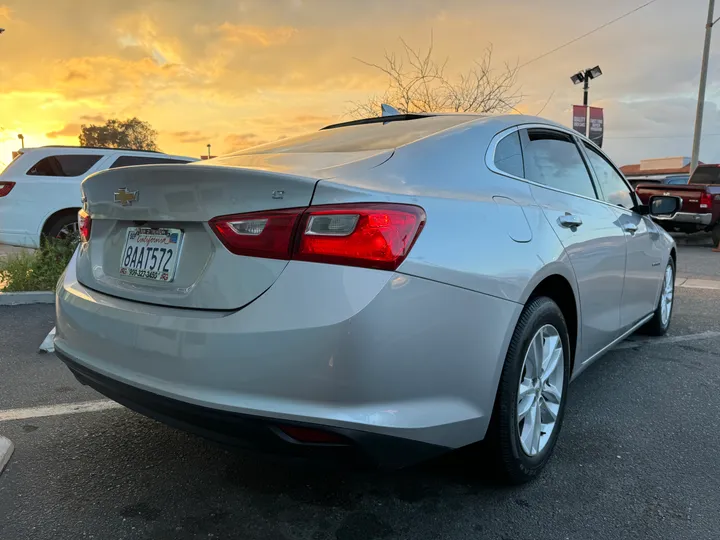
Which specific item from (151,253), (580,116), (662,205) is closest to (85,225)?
(151,253)

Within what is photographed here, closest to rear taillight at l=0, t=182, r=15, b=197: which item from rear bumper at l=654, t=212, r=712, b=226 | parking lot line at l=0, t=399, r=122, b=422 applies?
parking lot line at l=0, t=399, r=122, b=422

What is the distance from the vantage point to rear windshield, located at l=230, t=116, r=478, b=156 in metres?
2.37

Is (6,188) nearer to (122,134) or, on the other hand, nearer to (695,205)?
(695,205)

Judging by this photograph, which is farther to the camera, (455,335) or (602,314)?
(602,314)

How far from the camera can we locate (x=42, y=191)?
7.86 metres

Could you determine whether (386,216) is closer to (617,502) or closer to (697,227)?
(617,502)

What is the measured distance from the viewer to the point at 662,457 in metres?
2.69

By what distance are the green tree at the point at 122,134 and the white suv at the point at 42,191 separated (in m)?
38.7

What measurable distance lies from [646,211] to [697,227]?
9747 millimetres

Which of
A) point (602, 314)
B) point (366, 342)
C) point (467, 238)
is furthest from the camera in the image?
point (602, 314)

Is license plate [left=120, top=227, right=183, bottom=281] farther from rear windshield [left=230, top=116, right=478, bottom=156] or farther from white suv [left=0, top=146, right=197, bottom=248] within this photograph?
white suv [left=0, top=146, right=197, bottom=248]

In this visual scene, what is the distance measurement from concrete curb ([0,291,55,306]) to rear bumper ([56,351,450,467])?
4.48 meters

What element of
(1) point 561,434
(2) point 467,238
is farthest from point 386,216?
(1) point 561,434

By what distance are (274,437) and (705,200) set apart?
12943 mm
